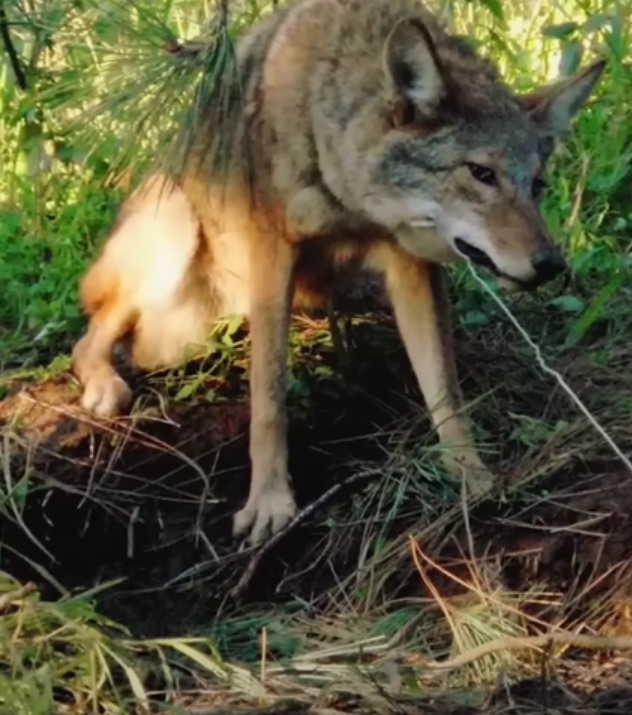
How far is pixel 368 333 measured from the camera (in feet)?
15.1

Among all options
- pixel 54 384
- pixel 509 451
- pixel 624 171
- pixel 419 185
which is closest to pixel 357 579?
pixel 509 451

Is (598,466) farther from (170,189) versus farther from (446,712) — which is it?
(170,189)

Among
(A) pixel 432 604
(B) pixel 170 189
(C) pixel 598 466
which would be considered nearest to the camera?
(A) pixel 432 604

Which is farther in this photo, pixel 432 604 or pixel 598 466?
pixel 598 466

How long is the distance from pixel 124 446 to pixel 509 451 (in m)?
1.11

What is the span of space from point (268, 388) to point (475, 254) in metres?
0.75

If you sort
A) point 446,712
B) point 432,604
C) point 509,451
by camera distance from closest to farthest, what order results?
point 446,712 → point 432,604 → point 509,451

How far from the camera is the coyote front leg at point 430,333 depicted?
4.05m

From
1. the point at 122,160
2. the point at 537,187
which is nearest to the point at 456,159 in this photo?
the point at 537,187

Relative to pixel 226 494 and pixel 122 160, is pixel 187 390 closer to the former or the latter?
pixel 226 494

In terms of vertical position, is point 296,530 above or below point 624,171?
below

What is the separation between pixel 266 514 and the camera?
3941 millimetres

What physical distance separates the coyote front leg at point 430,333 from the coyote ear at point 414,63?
18.9 inches

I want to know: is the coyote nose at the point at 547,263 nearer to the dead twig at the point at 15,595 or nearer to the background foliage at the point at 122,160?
the background foliage at the point at 122,160
